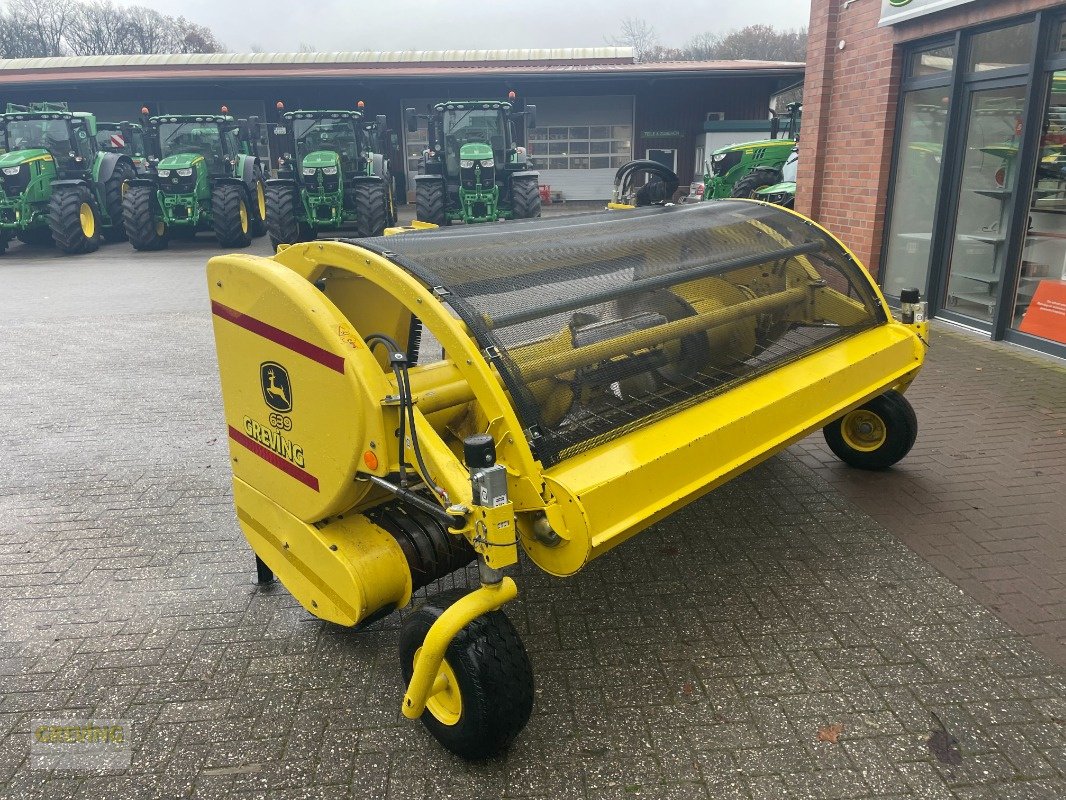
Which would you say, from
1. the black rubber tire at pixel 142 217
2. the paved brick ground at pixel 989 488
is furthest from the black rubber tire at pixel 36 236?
the paved brick ground at pixel 989 488

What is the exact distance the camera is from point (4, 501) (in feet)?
14.0

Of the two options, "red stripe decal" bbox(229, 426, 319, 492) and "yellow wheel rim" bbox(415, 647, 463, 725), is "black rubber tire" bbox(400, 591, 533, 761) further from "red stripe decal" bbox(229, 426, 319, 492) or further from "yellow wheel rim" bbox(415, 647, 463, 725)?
"red stripe decal" bbox(229, 426, 319, 492)

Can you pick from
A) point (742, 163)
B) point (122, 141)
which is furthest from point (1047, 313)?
point (122, 141)

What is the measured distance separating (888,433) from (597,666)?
2305 mm

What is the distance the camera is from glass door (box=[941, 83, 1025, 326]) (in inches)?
265

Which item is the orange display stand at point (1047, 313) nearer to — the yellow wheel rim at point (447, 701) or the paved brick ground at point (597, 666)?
the paved brick ground at point (597, 666)

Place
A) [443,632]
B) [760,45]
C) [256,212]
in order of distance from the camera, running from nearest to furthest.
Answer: [443,632]
[256,212]
[760,45]

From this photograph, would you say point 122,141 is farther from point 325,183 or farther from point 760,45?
point 760,45

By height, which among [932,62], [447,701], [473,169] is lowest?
[447,701]

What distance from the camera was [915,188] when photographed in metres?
7.82

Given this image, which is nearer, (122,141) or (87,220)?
(87,220)

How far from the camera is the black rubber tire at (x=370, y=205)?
14.2 metres

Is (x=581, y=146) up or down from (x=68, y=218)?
up

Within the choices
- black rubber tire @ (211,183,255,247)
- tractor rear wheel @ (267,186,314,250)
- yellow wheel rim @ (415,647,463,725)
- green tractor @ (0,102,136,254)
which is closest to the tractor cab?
green tractor @ (0,102,136,254)
